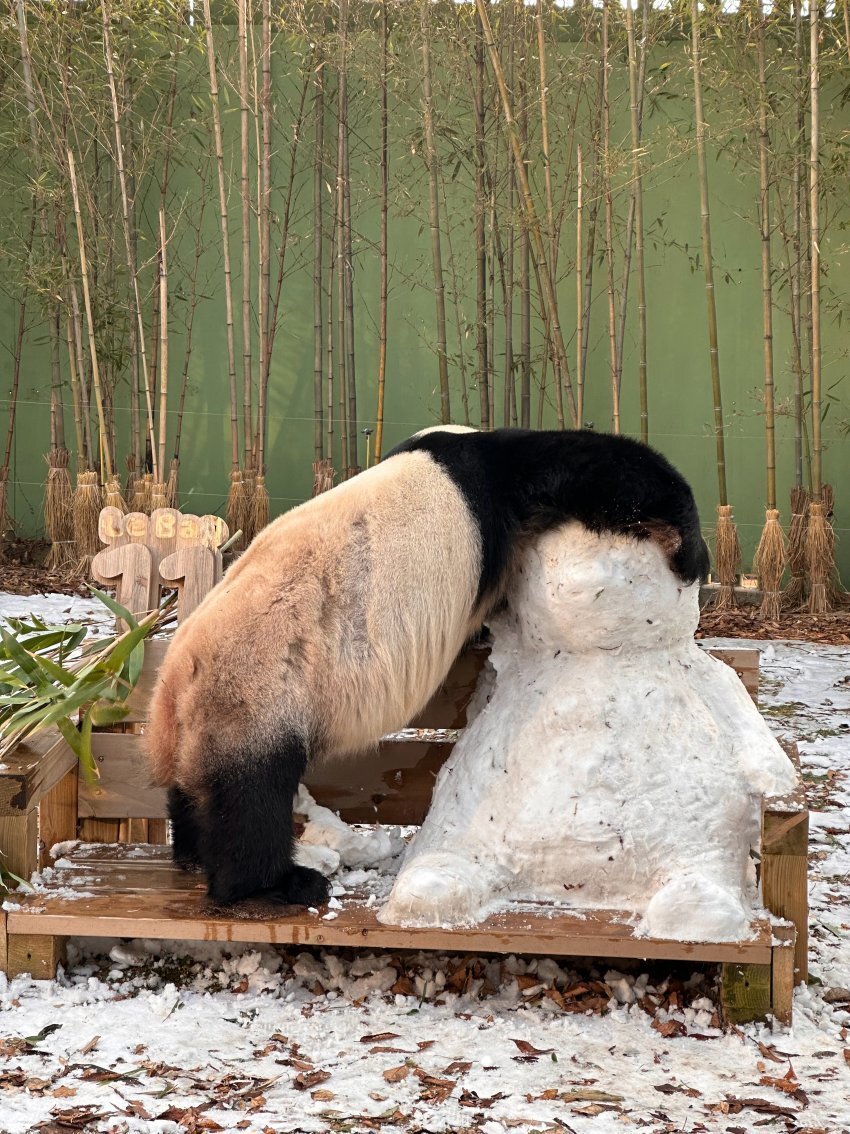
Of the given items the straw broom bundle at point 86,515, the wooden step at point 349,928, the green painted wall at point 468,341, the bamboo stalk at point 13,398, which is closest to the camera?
the wooden step at point 349,928

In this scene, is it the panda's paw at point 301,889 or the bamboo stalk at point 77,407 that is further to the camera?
the bamboo stalk at point 77,407

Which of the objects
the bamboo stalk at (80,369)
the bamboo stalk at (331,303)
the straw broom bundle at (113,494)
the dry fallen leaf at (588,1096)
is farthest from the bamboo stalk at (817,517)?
the dry fallen leaf at (588,1096)

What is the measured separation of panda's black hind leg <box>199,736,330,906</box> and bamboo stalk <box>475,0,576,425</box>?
10.5 feet

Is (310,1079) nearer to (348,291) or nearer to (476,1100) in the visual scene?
(476,1100)

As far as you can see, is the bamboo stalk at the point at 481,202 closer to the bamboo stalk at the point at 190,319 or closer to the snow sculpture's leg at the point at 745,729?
the bamboo stalk at the point at 190,319

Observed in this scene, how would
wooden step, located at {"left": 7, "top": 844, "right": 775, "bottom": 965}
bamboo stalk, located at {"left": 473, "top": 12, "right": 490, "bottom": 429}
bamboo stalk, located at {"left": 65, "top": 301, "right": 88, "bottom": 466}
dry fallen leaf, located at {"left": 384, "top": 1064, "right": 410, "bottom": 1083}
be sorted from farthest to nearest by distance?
bamboo stalk, located at {"left": 65, "top": 301, "right": 88, "bottom": 466} → bamboo stalk, located at {"left": 473, "top": 12, "right": 490, "bottom": 429} → wooden step, located at {"left": 7, "top": 844, "right": 775, "bottom": 965} → dry fallen leaf, located at {"left": 384, "top": 1064, "right": 410, "bottom": 1083}

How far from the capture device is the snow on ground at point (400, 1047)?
6.37 ft

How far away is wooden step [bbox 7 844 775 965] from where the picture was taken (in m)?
2.23

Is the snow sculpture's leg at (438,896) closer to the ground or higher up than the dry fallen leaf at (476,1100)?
higher up

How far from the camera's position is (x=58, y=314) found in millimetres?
7578

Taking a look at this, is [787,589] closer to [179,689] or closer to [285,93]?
[285,93]

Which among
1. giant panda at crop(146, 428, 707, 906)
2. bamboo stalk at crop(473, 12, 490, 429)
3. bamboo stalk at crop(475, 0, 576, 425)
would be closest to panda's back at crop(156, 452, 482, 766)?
giant panda at crop(146, 428, 707, 906)

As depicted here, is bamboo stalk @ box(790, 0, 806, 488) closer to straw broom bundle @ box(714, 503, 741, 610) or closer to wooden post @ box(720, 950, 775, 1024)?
straw broom bundle @ box(714, 503, 741, 610)

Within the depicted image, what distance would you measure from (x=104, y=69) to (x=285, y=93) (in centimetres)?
A: 114
